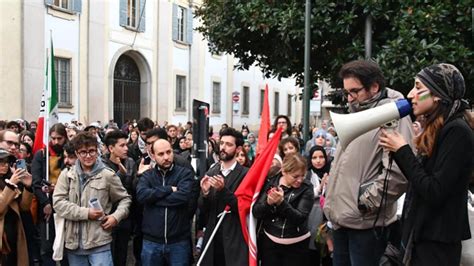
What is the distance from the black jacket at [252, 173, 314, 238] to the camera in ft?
14.9

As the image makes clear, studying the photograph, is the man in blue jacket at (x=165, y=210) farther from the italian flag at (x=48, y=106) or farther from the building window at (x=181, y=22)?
the building window at (x=181, y=22)

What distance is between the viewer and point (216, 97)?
92.1 ft

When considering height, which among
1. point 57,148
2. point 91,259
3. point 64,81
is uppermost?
point 64,81

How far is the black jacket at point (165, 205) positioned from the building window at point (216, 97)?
2275 cm

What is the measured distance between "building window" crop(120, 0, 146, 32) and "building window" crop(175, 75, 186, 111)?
144 inches

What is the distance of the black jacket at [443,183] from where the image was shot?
2.64 m

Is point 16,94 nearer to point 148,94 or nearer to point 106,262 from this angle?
point 148,94

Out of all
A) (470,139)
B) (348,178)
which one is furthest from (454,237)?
(348,178)

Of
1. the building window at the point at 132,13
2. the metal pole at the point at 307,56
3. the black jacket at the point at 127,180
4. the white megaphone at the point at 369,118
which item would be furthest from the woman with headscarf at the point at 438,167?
the building window at the point at 132,13

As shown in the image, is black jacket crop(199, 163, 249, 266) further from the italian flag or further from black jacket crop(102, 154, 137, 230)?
the italian flag

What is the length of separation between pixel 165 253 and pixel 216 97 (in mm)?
23421

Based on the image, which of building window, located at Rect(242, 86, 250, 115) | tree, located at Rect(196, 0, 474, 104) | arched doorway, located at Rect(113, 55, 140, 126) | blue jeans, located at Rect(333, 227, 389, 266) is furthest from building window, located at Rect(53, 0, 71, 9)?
blue jeans, located at Rect(333, 227, 389, 266)

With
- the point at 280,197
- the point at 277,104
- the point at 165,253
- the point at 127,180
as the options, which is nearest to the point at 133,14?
the point at 277,104

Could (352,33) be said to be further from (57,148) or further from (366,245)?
(366,245)
